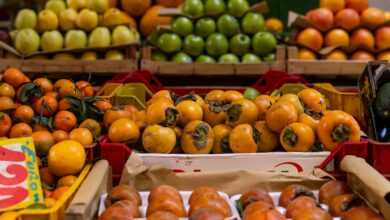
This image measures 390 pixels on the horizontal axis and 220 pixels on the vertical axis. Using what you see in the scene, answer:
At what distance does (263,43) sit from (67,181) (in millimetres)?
2422

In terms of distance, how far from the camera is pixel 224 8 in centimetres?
428

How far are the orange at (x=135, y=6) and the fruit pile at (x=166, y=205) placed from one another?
113 inches

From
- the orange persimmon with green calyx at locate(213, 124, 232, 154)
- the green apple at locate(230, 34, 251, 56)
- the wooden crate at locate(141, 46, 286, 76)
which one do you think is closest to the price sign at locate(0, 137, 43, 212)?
the orange persimmon with green calyx at locate(213, 124, 232, 154)

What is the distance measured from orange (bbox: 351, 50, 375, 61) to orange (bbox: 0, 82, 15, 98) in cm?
254

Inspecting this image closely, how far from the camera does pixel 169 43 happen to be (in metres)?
4.14

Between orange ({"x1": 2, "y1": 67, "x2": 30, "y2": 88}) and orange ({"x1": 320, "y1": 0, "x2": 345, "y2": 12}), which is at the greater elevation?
orange ({"x1": 320, "y1": 0, "x2": 345, "y2": 12})

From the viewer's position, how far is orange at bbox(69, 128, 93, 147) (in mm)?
2131

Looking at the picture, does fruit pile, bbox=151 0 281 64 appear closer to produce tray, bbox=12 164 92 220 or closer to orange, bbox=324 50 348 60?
orange, bbox=324 50 348 60

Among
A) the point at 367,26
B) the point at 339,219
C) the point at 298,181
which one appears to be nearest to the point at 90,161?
the point at 298,181

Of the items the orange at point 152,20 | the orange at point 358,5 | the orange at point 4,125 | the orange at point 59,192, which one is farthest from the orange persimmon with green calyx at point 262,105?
the orange at point 152,20

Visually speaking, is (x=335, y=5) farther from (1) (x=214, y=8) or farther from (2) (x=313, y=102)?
(2) (x=313, y=102)

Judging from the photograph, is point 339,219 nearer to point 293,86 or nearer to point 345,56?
point 293,86

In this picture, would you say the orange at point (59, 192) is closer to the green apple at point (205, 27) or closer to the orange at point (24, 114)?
the orange at point (24, 114)

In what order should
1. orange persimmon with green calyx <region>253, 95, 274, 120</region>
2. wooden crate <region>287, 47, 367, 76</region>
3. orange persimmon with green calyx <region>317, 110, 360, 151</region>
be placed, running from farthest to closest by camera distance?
1. wooden crate <region>287, 47, 367, 76</region>
2. orange persimmon with green calyx <region>253, 95, 274, 120</region>
3. orange persimmon with green calyx <region>317, 110, 360, 151</region>
